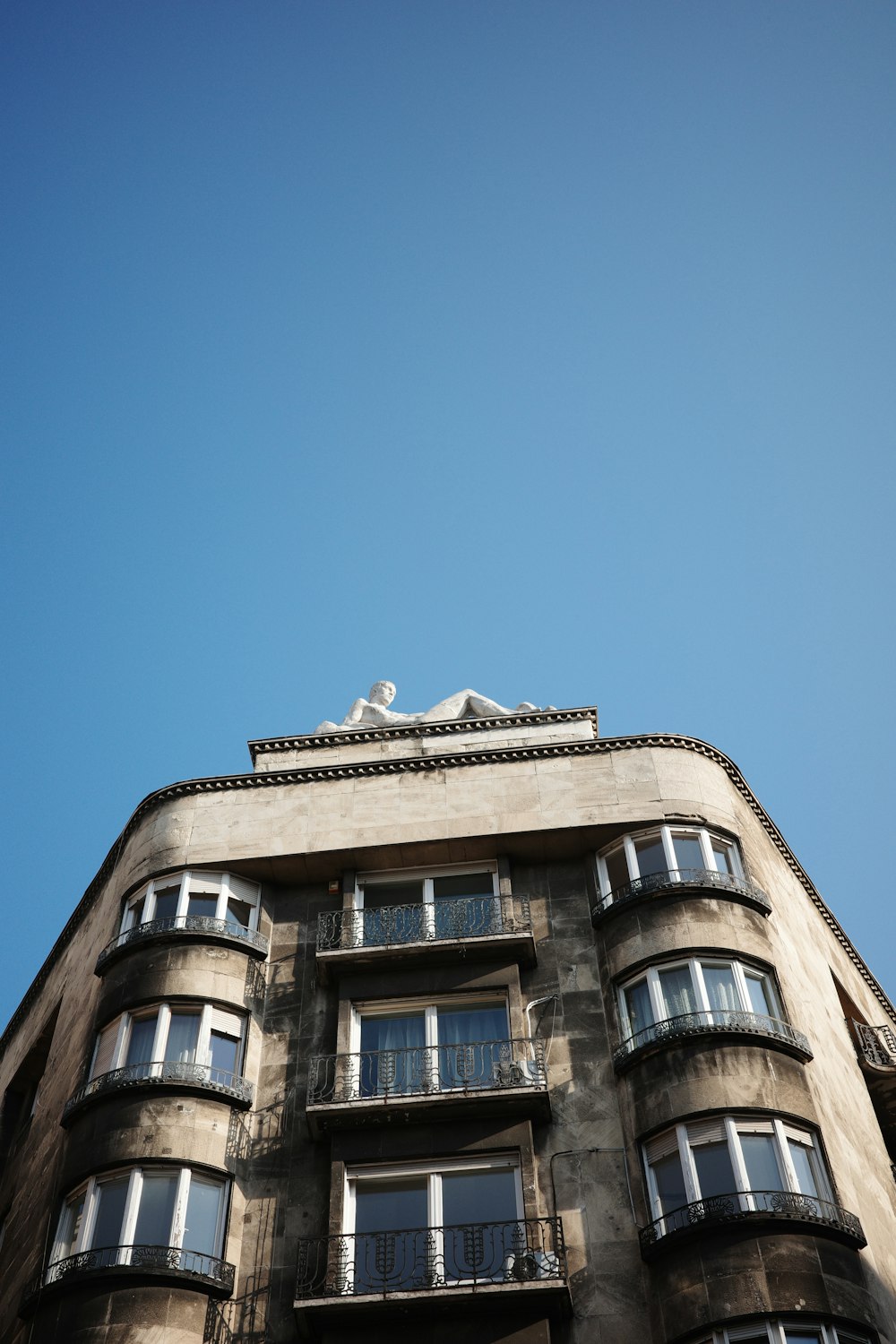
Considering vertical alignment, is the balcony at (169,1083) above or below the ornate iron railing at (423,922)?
below

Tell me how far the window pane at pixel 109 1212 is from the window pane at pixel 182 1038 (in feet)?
8.62

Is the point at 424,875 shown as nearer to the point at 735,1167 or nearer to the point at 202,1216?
the point at 202,1216

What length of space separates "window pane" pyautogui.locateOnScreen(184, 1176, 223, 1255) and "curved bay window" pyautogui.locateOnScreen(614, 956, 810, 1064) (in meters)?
8.11

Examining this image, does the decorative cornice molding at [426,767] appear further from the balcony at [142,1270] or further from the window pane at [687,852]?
the balcony at [142,1270]

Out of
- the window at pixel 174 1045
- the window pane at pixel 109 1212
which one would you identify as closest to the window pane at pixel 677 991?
the window at pixel 174 1045

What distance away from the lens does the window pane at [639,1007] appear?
1117 inches

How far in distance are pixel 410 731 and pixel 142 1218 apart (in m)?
14.7

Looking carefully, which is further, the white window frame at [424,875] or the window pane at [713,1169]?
the white window frame at [424,875]

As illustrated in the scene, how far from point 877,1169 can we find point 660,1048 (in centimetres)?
666

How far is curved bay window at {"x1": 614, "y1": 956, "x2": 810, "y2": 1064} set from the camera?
1084 inches

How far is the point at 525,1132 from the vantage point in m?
26.7

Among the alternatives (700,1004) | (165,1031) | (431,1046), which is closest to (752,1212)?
(700,1004)

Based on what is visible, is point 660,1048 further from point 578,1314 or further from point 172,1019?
point 172,1019

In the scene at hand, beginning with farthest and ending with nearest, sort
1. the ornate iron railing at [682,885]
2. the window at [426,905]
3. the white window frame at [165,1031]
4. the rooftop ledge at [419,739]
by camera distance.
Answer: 1. the rooftop ledge at [419,739]
2. the window at [426,905]
3. the ornate iron railing at [682,885]
4. the white window frame at [165,1031]
